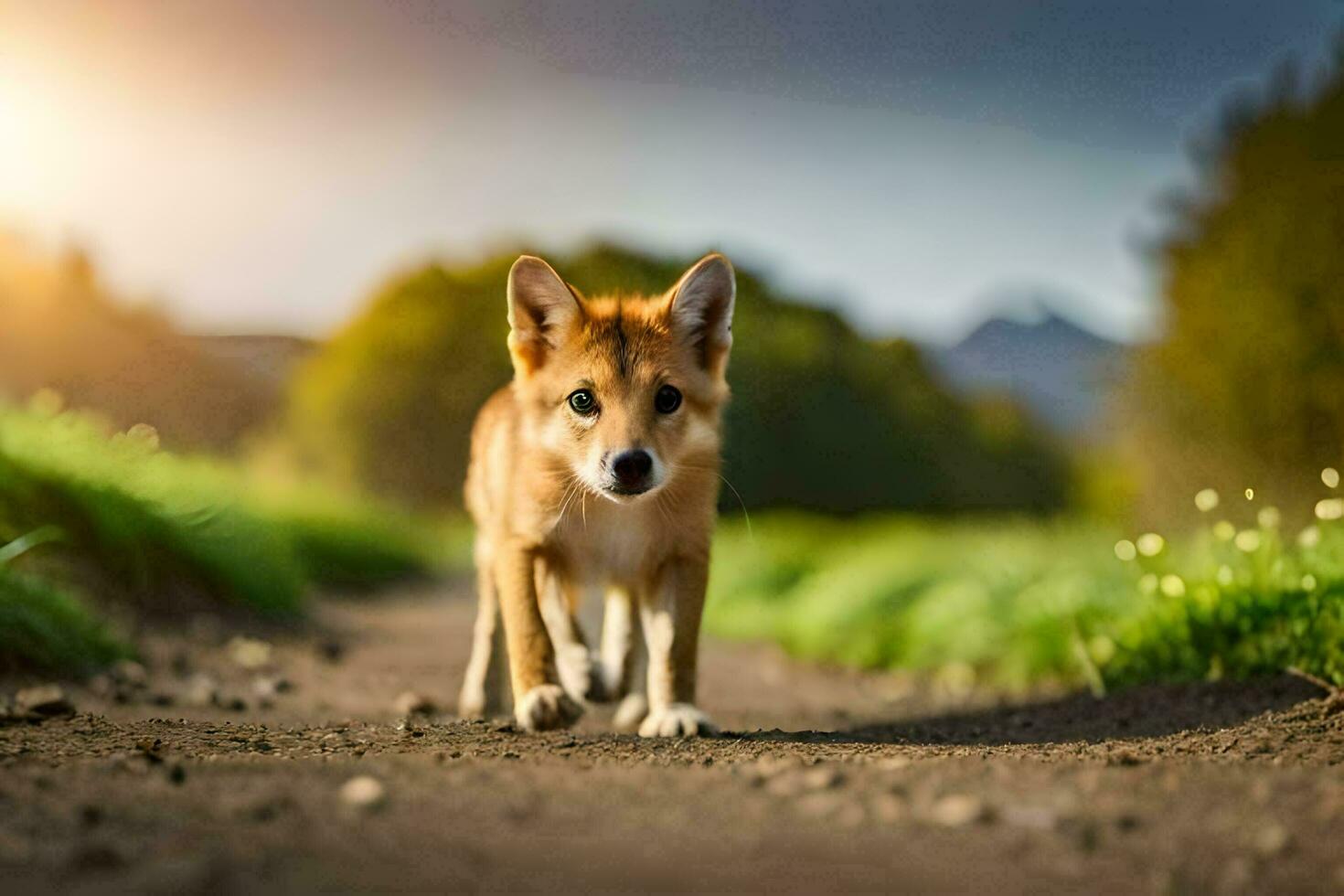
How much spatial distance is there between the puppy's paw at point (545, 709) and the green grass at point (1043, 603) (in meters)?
2.83

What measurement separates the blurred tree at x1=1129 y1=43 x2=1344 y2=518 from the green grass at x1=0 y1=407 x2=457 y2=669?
8.83 m

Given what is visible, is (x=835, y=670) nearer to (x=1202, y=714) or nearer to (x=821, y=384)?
(x=1202, y=714)

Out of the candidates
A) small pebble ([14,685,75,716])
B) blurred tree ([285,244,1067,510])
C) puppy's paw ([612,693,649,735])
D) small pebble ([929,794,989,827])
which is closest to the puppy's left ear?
puppy's paw ([612,693,649,735])

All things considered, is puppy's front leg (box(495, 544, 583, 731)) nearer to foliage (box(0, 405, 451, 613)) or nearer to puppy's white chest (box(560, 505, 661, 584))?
puppy's white chest (box(560, 505, 661, 584))

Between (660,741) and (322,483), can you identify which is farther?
(322,483)

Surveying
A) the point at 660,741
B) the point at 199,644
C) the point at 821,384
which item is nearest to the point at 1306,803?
the point at 660,741

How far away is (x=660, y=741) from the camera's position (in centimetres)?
388

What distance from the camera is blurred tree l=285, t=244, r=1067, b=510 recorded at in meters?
18.8

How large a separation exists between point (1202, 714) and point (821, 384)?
1469 centimetres

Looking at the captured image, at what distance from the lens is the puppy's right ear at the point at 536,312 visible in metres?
4.72

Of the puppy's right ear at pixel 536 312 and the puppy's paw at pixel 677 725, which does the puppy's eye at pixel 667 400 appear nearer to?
the puppy's right ear at pixel 536 312

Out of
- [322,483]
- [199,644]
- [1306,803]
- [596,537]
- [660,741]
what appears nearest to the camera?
[1306,803]

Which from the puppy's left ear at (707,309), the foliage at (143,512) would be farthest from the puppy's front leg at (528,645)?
the foliage at (143,512)

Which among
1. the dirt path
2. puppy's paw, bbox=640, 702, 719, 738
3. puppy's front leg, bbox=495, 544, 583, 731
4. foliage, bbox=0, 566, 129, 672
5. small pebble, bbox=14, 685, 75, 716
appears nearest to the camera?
the dirt path
